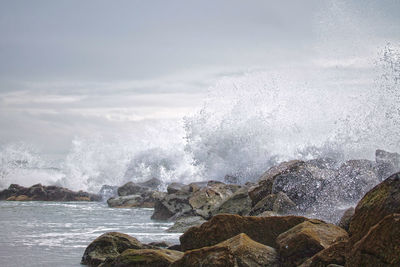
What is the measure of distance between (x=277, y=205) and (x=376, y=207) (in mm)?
3862

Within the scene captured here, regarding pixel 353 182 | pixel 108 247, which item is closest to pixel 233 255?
pixel 108 247

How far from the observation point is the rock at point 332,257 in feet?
14.5

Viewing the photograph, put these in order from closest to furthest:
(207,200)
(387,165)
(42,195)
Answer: (387,165), (207,200), (42,195)

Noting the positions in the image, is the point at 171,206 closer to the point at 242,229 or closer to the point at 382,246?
the point at 242,229

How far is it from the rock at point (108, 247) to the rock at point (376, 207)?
10.4ft

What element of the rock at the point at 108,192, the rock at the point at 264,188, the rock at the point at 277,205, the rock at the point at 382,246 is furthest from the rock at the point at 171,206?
the rock at the point at 108,192

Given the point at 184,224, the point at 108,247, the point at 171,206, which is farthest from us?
the point at 171,206

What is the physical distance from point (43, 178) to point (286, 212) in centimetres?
2810

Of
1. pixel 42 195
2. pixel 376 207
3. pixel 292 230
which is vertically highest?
pixel 42 195

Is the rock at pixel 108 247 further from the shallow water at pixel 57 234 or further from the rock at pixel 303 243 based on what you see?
the rock at pixel 303 243

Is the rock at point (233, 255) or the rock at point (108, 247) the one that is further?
the rock at point (108, 247)

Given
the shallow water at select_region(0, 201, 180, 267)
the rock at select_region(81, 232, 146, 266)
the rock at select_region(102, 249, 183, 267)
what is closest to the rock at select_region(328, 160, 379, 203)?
the shallow water at select_region(0, 201, 180, 267)

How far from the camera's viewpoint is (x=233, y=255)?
482 centimetres

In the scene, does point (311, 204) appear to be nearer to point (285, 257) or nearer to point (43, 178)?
point (285, 257)
